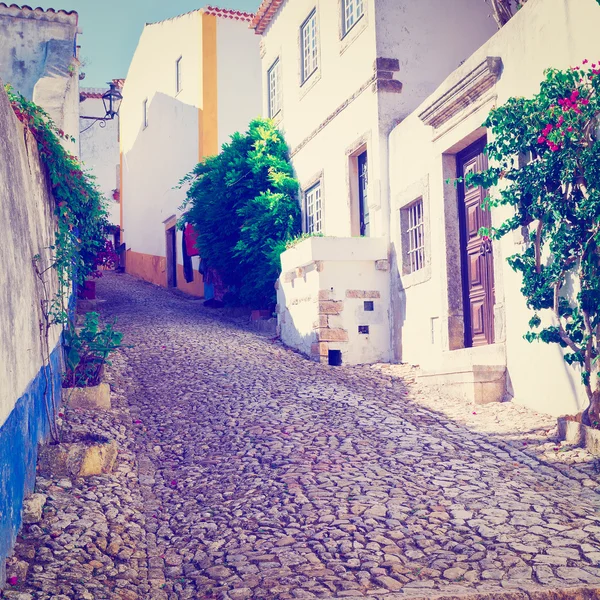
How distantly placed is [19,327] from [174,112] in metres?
16.8

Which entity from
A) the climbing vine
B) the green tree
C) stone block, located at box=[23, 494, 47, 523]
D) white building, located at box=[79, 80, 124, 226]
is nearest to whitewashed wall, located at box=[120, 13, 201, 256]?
white building, located at box=[79, 80, 124, 226]

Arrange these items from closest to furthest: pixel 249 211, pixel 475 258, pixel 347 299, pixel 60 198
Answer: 1. pixel 60 198
2. pixel 475 258
3. pixel 347 299
4. pixel 249 211

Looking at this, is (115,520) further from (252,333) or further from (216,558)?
(252,333)

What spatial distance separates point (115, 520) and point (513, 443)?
10.8 feet

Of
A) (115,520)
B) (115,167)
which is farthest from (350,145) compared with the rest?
(115,167)

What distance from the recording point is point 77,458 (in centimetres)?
528

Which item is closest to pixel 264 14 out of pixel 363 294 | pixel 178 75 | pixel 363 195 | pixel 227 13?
pixel 227 13

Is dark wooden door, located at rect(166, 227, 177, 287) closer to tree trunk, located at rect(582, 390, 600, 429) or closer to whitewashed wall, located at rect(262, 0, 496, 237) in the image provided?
whitewashed wall, located at rect(262, 0, 496, 237)

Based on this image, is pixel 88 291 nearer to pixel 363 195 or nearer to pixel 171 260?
pixel 171 260

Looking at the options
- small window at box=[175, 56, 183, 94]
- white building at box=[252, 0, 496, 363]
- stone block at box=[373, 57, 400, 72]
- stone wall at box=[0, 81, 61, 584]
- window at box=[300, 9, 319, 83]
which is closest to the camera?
stone wall at box=[0, 81, 61, 584]

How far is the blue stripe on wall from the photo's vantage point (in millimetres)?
3484

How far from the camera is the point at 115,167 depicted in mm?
28547

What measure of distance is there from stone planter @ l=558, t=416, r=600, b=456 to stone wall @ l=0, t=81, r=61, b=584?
399 centimetres

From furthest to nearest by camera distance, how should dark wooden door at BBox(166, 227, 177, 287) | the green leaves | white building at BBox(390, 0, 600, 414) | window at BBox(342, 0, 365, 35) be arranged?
dark wooden door at BBox(166, 227, 177, 287) < window at BBox(342, 0, 365, 35) < the green leaves < white building at BBox(390, 0, 600, 414)
